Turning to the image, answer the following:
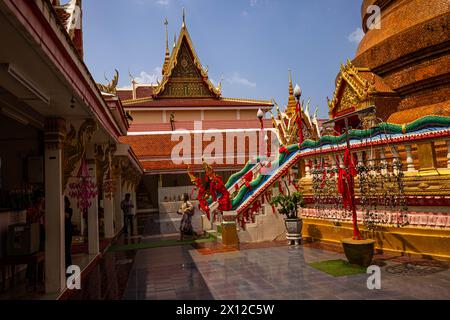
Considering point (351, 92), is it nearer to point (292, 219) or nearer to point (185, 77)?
point (292, 219)

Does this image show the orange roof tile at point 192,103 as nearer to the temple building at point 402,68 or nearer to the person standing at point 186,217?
the person standing at point 186,217

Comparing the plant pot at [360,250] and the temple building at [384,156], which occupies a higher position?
the temple building at [384,156]

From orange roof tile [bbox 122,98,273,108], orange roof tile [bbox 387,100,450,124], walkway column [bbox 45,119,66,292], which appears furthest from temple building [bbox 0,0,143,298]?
orange roof tile [bbox 122,98,273,108]

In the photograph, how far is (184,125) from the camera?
2634 centimetres

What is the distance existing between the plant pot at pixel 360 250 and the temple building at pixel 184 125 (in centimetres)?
1669

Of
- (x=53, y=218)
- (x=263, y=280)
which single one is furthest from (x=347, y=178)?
(x=53, y=218)

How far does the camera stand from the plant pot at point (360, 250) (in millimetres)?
5996

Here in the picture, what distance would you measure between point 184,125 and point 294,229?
18.8 metres

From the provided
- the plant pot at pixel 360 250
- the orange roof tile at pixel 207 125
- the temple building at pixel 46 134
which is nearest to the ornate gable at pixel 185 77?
the orange roof tile at pixel 207 125

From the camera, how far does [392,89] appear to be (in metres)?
9.91

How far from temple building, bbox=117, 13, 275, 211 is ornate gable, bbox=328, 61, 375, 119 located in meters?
12.1

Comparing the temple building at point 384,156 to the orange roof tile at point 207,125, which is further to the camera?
the orange roof tile at point 207,125

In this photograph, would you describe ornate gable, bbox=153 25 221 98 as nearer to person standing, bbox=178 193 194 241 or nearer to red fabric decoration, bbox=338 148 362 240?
person standing, bbox=178 193 194 241
